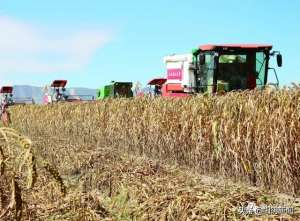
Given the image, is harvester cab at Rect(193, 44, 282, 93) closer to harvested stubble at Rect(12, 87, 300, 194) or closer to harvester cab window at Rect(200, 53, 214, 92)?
harvester cab window at Rect(200, 53, 214, 92)

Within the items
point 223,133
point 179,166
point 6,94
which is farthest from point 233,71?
point 6,94

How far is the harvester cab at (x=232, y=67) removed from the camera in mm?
13281

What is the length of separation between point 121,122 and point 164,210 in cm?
739

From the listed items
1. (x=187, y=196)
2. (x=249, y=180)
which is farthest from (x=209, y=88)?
(x=187, y=196)

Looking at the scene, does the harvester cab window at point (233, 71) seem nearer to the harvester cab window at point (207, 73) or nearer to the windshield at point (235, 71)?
the windshield at point (235, 71)

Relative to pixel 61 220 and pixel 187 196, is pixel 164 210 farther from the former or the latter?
pixel 61 220

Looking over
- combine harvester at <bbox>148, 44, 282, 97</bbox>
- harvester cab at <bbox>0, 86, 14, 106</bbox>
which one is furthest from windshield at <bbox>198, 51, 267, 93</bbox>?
harvester cab at <bbox>0, 86, 14, 106</bbox>

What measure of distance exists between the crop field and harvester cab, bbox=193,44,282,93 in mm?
2400

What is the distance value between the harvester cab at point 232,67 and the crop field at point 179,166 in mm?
2400

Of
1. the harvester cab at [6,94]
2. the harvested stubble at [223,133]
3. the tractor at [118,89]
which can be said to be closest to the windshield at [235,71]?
the harvested stubble at [223,133]

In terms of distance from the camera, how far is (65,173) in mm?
8477

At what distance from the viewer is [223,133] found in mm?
7789

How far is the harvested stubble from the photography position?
6.55 m

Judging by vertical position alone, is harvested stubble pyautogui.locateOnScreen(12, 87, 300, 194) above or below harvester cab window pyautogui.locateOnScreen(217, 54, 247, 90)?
below
